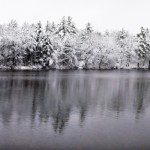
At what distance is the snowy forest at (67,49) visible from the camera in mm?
97312

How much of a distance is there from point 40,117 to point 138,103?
12.2m

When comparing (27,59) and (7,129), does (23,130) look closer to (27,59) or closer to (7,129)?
(7,129)

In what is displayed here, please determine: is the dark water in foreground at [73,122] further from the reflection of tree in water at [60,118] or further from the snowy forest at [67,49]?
the snowy forest at [67,49]

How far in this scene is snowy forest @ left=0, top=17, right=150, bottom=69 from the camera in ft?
319

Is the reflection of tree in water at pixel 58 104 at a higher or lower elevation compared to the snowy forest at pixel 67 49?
lower

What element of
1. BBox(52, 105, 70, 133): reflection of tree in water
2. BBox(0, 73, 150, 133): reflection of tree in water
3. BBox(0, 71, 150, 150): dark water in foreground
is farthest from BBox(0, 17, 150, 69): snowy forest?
BBox(52, 105, 70, 133): reflection of tree in water

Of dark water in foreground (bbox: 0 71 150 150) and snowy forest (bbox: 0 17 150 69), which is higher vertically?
snowy forest (bbox: 0 17 150 69)

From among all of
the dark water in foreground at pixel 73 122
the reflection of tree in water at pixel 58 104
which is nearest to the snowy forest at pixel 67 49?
the reflection of tree in water at pixel 58 104

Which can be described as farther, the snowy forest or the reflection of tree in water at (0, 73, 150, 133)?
the snowy forest

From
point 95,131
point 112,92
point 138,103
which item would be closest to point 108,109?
point 138,103

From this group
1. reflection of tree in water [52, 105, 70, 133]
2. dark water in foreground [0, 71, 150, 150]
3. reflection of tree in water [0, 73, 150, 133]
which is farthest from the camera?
reflection of tree in water [0, 73, 150, 133]

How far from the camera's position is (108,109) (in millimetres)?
30156

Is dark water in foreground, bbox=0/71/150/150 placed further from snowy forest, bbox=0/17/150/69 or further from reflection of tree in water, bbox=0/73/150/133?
snowy forest, bbox=0/17/150/69

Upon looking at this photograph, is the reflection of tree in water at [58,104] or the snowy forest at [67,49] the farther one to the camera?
the snowy forest at [67,49]
